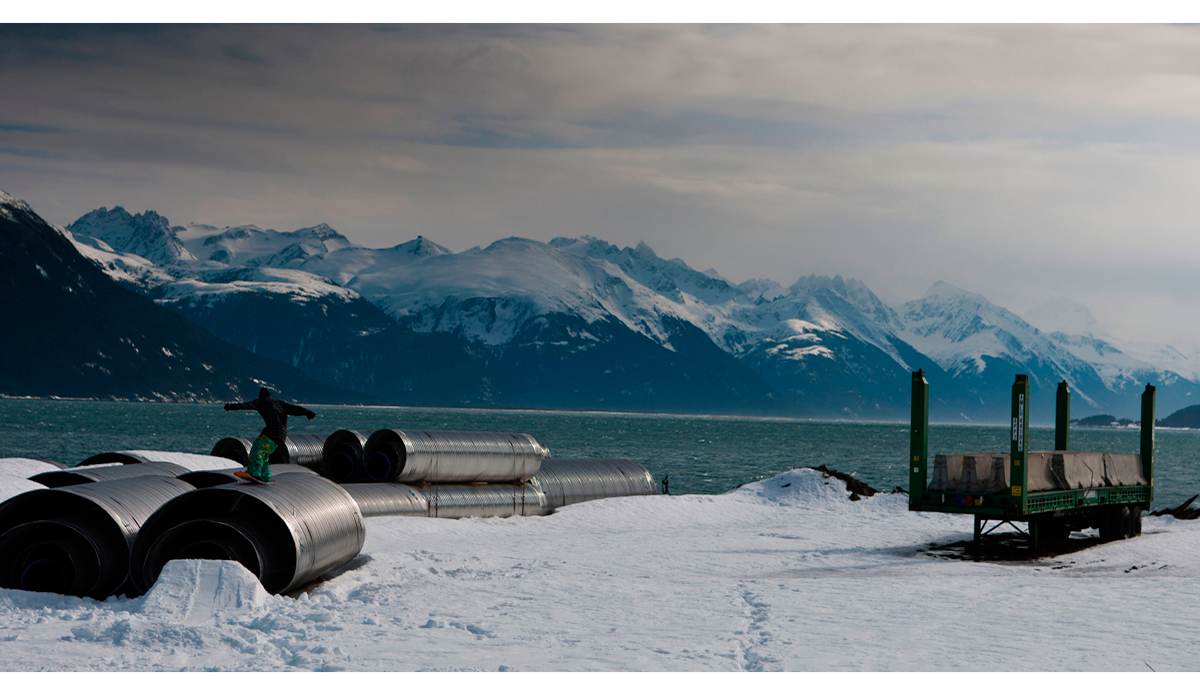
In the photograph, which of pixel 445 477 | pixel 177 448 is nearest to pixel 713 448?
pixel 177 448

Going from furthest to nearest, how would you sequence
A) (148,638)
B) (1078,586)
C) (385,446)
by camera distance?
(385,446)
(1078,586)
(148,638)

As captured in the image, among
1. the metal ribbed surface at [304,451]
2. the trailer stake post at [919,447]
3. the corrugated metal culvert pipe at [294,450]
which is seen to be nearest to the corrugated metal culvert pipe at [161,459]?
the corrugated metal culvert pipe at [294,450]

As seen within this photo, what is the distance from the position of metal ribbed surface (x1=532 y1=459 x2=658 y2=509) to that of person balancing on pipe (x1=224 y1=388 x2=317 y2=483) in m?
15.6

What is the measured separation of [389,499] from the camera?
2753cm

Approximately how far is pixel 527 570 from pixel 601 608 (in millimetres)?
4280

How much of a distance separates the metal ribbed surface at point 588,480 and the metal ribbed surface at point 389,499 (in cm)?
544

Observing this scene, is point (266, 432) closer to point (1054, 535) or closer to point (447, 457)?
point (447, 457)

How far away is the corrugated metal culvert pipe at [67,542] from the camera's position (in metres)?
14.9

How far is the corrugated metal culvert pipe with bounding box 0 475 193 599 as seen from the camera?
14938 millimetres

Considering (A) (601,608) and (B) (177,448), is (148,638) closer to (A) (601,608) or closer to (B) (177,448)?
(A) (601,608)

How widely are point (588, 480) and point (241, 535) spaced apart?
21322 millimetres

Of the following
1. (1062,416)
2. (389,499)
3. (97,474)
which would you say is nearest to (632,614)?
(97,474)

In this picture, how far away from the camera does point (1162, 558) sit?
24.3 meters

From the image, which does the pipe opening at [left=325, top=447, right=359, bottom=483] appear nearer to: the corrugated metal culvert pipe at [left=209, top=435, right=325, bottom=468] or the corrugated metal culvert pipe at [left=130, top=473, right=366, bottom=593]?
the corrugated metal culvert pipe at [left=209, top=435, right=325, bottom=468]
